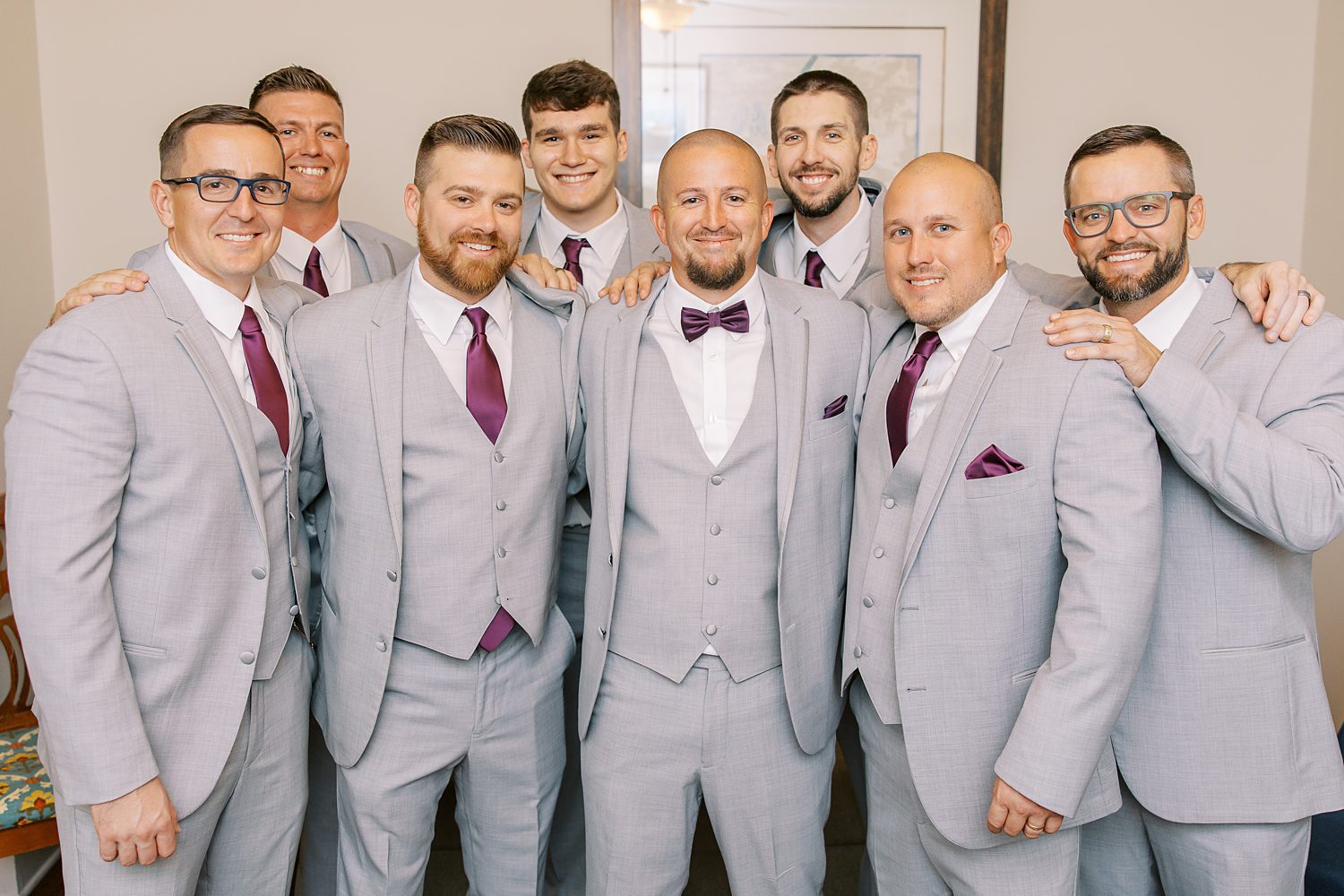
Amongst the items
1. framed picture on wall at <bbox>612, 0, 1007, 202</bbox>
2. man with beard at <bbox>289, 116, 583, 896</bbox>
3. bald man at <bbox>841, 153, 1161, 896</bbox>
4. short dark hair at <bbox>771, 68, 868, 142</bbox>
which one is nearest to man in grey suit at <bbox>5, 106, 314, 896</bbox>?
man with beard at <bbox>289, 116, 583, 896</bbox>

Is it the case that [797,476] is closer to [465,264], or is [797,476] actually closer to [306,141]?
[465,264]

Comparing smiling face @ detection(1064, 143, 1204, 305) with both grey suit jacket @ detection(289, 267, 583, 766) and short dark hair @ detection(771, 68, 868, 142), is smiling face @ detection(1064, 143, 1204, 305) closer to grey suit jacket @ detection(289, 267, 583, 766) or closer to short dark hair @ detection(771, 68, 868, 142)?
short dark hair @ detection(771, 68, 868, 142)

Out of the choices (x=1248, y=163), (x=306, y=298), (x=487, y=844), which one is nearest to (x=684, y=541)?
(x=487, y=844)

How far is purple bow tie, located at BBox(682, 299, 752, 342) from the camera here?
232 centimetres

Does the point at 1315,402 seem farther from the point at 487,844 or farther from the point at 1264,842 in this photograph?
the point at 487,844

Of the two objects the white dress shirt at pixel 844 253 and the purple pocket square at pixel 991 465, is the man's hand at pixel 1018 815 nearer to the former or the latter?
the purple pocket square at pixel 991 465

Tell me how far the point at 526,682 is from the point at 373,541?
1.57ft

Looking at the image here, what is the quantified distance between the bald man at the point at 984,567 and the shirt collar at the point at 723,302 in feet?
0.99

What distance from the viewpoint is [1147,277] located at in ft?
7.01

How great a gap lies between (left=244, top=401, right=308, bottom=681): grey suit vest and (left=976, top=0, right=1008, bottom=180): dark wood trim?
273cm

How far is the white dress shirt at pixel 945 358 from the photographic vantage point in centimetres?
212

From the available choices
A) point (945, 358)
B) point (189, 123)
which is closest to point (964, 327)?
point (945, 358)

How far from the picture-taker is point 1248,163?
3926mm

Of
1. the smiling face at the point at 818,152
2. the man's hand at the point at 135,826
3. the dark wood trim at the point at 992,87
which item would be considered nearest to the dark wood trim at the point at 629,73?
the smiling face at the point at 818,152
